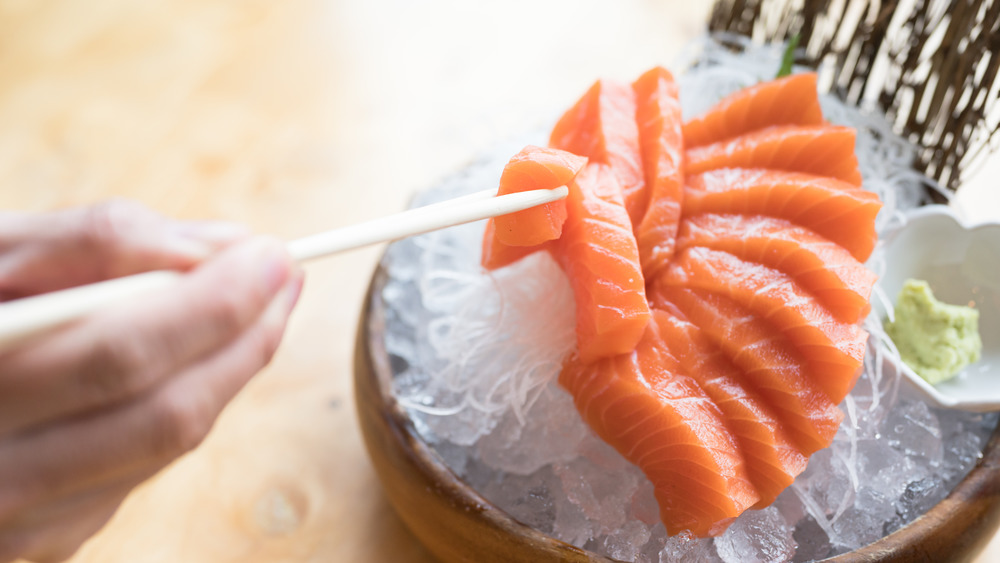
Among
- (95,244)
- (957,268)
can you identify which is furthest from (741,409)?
(95,244)

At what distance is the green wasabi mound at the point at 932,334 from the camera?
1.25 meters

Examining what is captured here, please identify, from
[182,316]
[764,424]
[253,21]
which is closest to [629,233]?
[764,424]

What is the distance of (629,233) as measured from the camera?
104 centimetres

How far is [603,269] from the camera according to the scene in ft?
3.37

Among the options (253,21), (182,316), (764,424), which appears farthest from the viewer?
(253,21)

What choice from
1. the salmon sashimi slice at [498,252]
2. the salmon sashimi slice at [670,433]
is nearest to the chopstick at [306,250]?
the salmon sashimi slice at [498,252]

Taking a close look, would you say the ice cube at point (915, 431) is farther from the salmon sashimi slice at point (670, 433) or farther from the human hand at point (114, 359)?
the human hand at point (114, 359)

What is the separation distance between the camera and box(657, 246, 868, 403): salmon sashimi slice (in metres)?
1.00

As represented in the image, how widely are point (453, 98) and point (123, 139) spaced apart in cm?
107

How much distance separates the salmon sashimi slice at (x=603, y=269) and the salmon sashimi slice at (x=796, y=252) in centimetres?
17

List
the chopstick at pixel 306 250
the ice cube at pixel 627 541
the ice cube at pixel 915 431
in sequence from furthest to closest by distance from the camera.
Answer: the ice cube at pixel 915 431, the ice cube at pixel 627 541, the chopstick at pixel 306 250

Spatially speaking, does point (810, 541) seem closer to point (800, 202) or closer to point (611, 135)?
point (800, 202)

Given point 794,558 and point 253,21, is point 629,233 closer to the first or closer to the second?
point 794,558

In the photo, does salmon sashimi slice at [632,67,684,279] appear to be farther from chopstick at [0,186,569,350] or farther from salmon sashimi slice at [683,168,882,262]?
chopstick at [0,186,569,350]
